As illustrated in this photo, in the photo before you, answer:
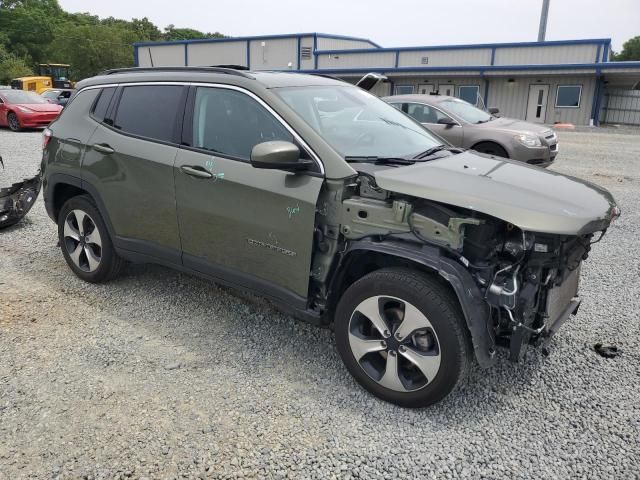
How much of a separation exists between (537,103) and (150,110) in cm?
2876

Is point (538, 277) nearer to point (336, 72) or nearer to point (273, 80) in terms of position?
point (273, 80)

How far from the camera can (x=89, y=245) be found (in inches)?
182

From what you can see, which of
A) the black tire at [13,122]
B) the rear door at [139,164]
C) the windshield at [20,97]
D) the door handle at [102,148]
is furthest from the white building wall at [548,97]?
the door handle at [102,148]

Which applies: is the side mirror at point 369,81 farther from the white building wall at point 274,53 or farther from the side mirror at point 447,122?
the white building wall at point 274,53

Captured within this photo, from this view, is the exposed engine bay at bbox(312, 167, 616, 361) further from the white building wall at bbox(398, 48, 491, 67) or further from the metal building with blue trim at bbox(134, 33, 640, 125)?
the white building wall at bbox(398, 48, 491, 67)

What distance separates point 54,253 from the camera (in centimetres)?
554

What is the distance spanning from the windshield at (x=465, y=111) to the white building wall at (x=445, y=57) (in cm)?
1986

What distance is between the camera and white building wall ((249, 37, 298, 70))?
38438 mm

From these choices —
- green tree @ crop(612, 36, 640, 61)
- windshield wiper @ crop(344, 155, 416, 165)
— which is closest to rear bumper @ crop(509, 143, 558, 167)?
windshield wiper @ crop(344, 155, 416, 165)

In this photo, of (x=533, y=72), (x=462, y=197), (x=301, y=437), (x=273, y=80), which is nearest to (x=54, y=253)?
(x=273, y=80)

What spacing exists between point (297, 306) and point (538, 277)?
1419 millimetres

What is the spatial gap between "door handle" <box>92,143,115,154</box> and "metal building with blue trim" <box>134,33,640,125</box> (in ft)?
70.3

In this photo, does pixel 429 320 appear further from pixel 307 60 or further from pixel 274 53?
pixel 274 53

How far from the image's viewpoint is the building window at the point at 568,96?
2788cm
